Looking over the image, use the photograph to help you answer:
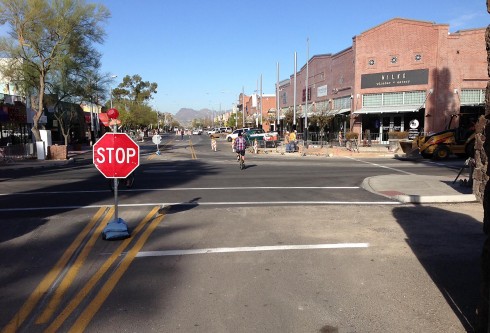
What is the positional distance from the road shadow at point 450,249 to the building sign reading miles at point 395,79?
1204 inches

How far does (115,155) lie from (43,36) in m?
26.2

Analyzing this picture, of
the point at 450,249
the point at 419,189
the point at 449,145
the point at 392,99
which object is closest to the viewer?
the point at 450,249

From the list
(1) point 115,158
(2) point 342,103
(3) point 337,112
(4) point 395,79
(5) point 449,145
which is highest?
(4) point 395,79

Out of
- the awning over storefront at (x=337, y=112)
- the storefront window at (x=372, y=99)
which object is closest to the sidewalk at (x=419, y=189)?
the storefront window at (x=372, y=99)

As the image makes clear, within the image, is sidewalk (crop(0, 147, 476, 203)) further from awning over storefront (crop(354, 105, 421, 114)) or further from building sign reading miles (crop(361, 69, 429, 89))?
building sign reading miles (crop(361, 69, 429, 89))

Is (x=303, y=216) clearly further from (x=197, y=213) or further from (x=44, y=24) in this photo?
(x=44, y=24)

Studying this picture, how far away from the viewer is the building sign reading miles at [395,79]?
1447 inches

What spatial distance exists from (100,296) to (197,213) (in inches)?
184

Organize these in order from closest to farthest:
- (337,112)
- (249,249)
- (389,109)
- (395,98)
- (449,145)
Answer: (249,249)
(449,145)
(389,109)
(395,98)
(337,112)

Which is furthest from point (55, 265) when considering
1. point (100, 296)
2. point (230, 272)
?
point (230, 272)

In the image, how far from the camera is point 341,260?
5.93m

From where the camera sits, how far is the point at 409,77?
37406 mm

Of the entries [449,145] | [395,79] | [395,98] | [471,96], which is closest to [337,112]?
[395,98]

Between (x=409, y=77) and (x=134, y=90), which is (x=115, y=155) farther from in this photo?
(x=134, y=90)
